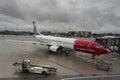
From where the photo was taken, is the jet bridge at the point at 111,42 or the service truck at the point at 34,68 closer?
the service truck at the point at 34,68

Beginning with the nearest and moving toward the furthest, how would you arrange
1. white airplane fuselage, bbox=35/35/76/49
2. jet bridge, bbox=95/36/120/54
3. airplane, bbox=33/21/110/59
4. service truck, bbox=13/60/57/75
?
1. service truck, bbox=13/60/57/75
2. airplane, bbox=33/21/110/59
3. white airplane fuselage, bbox=35/35/76/49
4. jet bridge, bbox=95/36/120/54

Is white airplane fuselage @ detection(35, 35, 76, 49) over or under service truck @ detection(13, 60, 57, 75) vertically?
over

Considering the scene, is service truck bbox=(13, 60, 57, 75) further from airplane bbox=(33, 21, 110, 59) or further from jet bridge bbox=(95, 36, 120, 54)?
jet bridge bbox=(95, 36, 120, 54)

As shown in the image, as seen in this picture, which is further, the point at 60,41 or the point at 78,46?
the point at 60,41

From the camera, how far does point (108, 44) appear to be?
47.8 meters

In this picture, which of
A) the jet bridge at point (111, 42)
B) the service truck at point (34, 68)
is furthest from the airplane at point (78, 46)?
the jet bridge at point (111, 42)

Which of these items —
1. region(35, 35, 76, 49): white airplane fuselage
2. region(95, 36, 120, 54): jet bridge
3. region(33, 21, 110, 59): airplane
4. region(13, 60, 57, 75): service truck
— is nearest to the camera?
region(13, 60, 57, 75): service truck

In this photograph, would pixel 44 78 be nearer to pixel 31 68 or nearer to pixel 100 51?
pixel 31 68

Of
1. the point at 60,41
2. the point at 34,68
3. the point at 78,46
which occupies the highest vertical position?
the point at 60,41

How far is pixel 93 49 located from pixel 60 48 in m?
9.18

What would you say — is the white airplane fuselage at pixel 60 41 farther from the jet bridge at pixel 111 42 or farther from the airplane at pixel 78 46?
the jet bridge at pixel 111 42

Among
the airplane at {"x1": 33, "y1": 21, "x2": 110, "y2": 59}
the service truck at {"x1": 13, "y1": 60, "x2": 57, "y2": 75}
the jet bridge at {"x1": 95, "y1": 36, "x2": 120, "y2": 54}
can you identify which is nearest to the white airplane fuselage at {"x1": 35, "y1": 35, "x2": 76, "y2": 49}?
the airplane at {"x1": 33, "y1": 21, "x2": 110, "y2": 59}

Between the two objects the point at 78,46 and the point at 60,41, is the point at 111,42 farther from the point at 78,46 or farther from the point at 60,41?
the point at 78,46

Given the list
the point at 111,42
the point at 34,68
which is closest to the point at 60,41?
the point at 111,42
